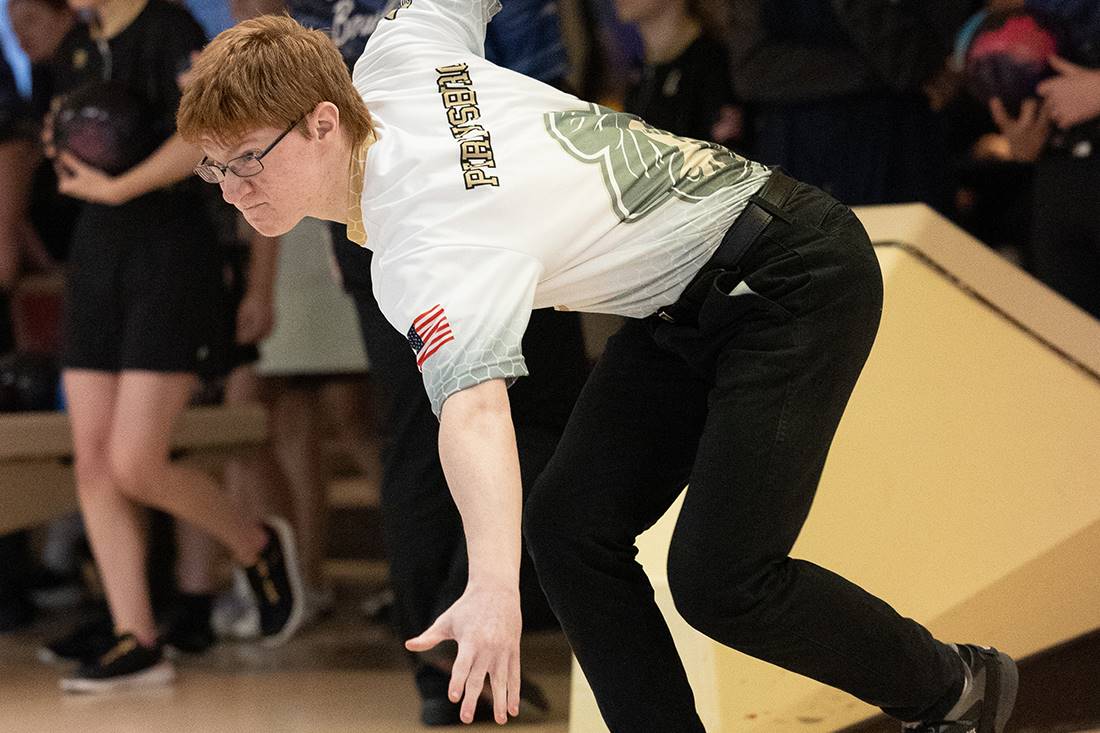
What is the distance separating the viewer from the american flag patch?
143 centimetres

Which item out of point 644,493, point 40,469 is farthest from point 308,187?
point 40,469

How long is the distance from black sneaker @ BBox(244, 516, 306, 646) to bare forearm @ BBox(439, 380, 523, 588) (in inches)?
93.3

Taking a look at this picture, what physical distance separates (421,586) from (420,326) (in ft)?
4.73

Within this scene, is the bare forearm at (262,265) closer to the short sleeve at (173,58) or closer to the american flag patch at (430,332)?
the short sleeve at (173,58)

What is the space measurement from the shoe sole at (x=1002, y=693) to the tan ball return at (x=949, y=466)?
36cm

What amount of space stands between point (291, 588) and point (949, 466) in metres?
1.98

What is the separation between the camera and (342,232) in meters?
2.80

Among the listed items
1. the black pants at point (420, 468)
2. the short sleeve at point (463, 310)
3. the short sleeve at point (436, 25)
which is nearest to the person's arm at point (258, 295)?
the black pants at point (420, 468)

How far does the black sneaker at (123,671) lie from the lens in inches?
127

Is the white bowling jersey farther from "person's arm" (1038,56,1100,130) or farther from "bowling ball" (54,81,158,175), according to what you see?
"bowling ball" (54,81,158,175)

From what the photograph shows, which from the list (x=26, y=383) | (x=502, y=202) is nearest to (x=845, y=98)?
(x=502, y=202)

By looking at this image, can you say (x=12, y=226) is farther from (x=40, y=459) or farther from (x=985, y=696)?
(x=985, y=696)

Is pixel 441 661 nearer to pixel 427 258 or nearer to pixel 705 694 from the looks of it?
pixel 705 694

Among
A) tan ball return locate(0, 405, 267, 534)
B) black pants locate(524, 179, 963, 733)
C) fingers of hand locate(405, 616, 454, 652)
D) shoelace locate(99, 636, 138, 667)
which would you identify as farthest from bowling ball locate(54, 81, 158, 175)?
fingers of hand locate(405, 616, 454, 652)
